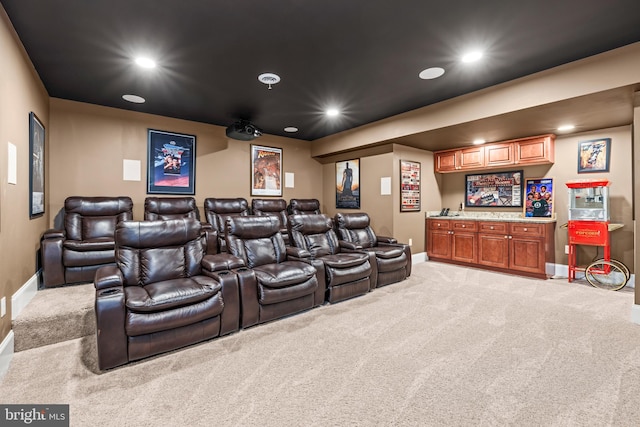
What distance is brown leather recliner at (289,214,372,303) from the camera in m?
3.54

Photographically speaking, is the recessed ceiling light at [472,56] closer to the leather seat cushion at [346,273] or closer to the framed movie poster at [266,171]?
the leather seat cushion at [346,273]

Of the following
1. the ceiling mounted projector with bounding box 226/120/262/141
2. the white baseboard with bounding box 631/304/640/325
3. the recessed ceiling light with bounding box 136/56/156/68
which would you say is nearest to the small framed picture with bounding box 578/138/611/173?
the white baseboard with bounding box 631/304/640/325

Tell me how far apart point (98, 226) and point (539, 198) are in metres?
6.67

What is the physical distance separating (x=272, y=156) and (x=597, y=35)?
200 inches

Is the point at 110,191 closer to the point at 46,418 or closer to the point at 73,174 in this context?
the point at 73,174

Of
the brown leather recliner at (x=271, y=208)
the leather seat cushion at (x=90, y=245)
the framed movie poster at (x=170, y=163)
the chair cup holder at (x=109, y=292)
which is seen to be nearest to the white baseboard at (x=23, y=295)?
the leather seat cushion at (x=90, y=245)

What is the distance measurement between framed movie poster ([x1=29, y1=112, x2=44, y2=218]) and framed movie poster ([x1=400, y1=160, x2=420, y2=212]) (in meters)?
5.09

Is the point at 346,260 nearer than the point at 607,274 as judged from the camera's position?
Yes

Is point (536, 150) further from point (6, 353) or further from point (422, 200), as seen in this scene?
point (6, 353)

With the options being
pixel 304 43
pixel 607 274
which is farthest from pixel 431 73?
pixel 607 274

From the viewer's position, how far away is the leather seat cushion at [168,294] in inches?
87.1

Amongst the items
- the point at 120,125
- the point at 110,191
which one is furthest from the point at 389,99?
the point at 110,191

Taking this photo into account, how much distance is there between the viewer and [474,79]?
3.47 metres

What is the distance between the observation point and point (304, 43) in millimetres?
2715
